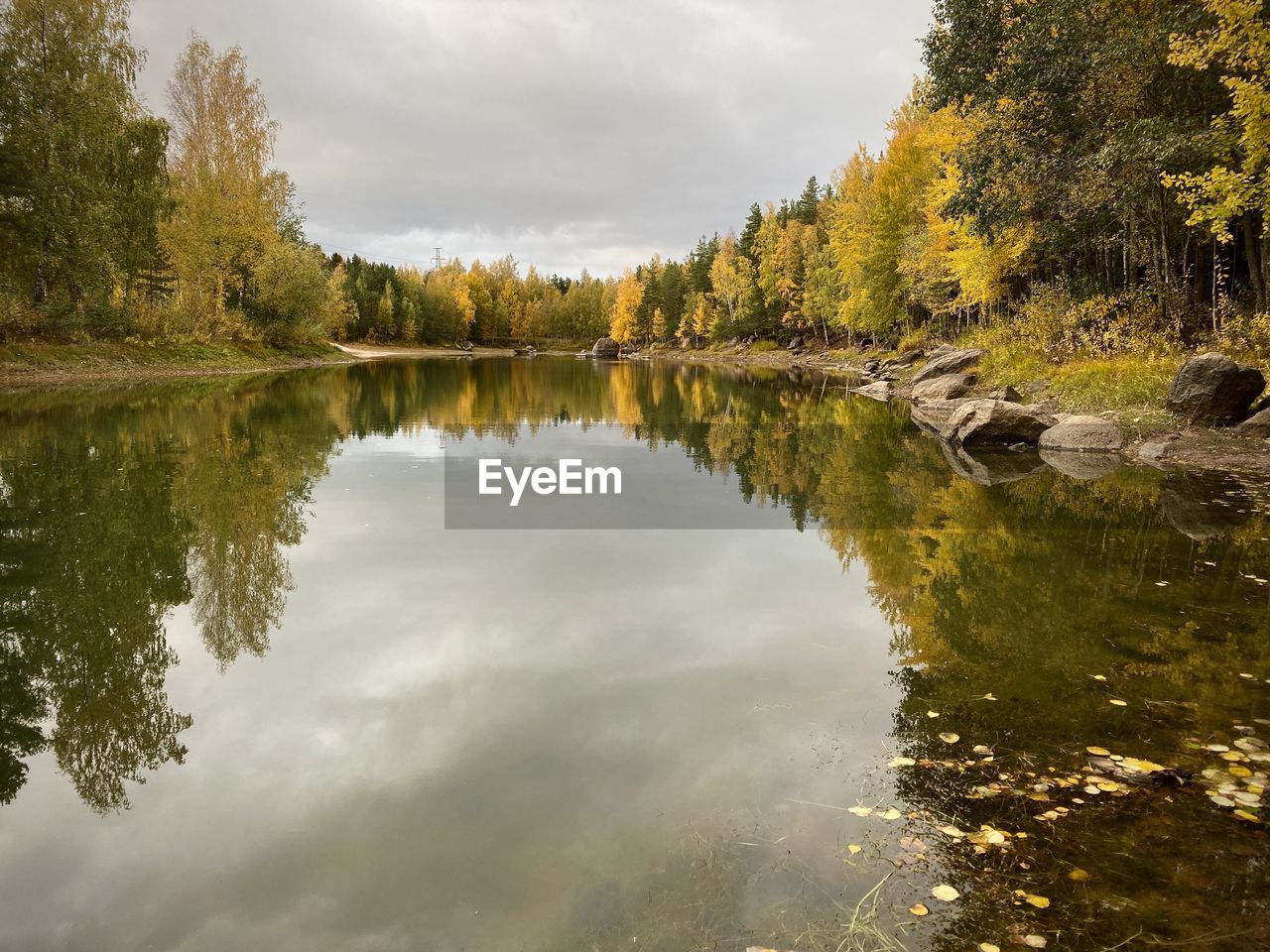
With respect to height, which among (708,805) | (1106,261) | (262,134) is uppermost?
(262,134)

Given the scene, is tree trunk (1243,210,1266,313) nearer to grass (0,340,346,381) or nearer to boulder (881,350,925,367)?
boulder (881,350,925,367)

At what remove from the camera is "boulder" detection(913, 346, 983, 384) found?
27.8m

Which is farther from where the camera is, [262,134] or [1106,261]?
[262,134]

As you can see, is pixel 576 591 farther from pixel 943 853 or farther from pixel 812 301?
pixel 812 301

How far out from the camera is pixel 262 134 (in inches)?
1667

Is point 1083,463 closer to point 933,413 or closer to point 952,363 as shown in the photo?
point 933,413

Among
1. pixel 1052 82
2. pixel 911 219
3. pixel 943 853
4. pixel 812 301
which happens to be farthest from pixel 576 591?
pixel 812 301

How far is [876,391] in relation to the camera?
3250 centimetres

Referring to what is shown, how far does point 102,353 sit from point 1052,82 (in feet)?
123

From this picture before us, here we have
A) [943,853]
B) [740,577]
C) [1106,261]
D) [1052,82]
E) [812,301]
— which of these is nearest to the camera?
[943,853]

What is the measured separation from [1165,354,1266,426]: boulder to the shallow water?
4773 mm

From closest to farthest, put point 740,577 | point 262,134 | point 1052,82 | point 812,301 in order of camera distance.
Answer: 1. point 740,577
2. point 1052,82
3. point 262,134
4. point 812,301

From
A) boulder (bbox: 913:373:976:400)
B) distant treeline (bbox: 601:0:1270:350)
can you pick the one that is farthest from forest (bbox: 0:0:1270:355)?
boulder (bbox: 913:373:976:400)

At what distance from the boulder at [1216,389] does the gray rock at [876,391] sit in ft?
51.1
